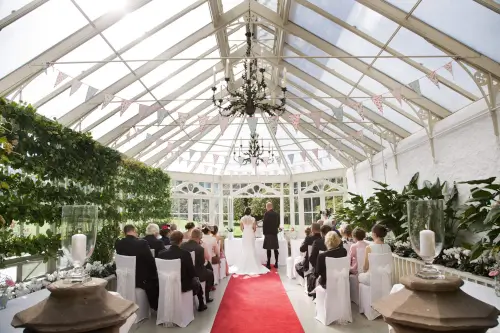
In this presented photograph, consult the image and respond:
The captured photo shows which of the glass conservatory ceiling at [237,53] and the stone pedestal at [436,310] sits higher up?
the glass conservatory ceiling at [237,53]

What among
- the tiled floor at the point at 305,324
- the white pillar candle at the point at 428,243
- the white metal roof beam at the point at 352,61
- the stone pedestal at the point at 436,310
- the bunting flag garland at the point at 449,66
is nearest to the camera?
the stone pedestal at the point at 436,310

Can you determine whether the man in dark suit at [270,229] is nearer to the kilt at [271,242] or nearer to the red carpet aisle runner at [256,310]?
the kilt at [271,242]

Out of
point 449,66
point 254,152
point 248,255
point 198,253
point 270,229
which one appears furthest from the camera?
point 254,152

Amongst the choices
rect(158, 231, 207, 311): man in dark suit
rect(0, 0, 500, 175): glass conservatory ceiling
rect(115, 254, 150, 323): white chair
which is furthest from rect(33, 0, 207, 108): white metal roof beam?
rect(158, 231, 207, 311): man in dark suit

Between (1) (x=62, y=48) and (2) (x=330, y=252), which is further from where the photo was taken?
(1) (x=62, y=48)

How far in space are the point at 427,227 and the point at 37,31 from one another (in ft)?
15.3

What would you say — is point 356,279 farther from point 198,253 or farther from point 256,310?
point 198,253

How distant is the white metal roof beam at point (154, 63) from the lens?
6.30m

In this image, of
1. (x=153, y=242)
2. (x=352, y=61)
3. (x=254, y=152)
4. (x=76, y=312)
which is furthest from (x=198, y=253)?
(x=254, y=152)

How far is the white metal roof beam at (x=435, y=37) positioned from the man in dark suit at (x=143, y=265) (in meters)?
4.26

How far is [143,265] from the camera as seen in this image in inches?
192

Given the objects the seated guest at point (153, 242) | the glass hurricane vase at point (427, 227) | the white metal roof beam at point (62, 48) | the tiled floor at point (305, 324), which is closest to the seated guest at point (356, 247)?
the tiled floor at point (305, 324)

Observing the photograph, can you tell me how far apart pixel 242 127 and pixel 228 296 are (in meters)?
8.29

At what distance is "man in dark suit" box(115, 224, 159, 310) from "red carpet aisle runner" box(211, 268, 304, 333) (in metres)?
0.90
